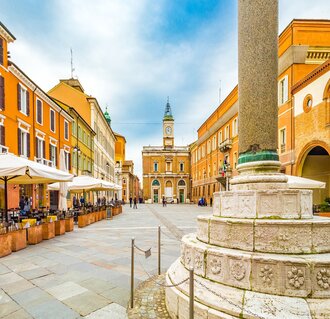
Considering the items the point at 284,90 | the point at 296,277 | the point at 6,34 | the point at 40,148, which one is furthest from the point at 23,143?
the point at 284,90

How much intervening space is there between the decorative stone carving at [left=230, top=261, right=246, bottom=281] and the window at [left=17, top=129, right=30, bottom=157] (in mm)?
15671

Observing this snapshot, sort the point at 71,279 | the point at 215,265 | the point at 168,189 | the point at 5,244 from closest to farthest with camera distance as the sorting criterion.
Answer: the point at 215,265, the point at 71,279, the point at 5,244, the point at 168,189

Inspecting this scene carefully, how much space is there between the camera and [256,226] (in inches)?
119

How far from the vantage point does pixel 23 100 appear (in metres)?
16.3

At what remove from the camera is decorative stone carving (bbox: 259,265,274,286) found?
278 cm

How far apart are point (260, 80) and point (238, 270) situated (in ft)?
8.81

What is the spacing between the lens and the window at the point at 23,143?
15.4 m

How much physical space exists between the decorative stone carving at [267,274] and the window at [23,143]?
15961mm

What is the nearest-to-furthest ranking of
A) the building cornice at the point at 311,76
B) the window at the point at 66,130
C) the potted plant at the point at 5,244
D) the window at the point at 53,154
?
the potted plant at the point at 5,244 → the building cornice at the point at 311,76 → the window at the point at 53,154 → the window at the point at 66,130

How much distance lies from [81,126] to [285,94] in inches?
782

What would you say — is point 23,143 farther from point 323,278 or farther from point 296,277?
point 323,278

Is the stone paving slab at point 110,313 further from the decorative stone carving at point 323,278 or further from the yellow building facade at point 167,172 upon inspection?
the yellow building facade at point 167,172

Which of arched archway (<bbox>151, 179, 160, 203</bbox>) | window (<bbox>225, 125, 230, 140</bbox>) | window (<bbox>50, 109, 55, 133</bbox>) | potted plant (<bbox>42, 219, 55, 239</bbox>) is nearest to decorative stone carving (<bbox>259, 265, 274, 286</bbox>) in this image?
potted plant (<bbox>42, 219, 55, 239</bbox>)

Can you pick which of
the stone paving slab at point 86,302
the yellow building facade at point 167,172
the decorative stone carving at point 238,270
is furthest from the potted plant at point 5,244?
the yellow building facade at point 167,172
